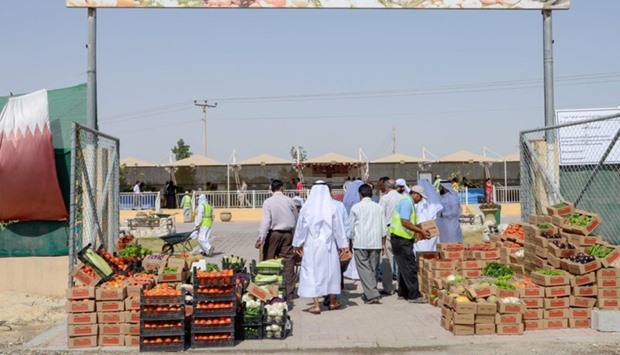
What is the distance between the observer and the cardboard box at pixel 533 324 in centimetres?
886

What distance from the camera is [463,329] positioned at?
8578mm

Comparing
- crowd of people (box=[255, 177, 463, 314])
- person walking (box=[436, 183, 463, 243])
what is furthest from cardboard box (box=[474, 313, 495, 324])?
person walking (box=[436, 183, 463, 243])

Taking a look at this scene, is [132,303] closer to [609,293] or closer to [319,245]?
[319,245]

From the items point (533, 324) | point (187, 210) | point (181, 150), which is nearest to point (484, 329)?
point (533, 324)

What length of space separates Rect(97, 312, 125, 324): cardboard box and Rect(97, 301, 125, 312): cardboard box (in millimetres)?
36

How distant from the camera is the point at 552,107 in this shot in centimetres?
1251

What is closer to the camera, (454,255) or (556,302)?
(556,302)

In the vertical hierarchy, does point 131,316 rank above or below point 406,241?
below

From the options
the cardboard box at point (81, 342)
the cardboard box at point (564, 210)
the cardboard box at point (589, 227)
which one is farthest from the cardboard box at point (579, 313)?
the cardboard box at point (81, 342)

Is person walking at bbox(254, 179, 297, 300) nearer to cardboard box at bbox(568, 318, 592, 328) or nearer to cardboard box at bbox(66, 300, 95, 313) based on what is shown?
cardboard box at bbox(66, 300, 95, 313)

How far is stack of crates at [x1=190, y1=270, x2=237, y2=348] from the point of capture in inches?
324

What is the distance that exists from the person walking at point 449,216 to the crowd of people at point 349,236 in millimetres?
18

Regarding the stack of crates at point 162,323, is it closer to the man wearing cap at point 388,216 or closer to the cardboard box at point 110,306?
the cardboard box at point 110,306

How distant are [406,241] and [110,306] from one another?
4.67 metres
